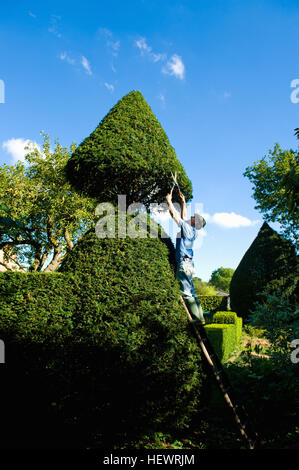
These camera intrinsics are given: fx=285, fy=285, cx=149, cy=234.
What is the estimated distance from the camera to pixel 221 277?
117m

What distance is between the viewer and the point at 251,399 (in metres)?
5.26

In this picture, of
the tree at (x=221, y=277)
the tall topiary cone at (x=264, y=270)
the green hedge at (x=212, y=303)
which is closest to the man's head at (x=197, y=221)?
the tall topiary cone at (x=264, y=270)

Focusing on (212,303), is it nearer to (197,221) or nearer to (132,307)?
(197,221)

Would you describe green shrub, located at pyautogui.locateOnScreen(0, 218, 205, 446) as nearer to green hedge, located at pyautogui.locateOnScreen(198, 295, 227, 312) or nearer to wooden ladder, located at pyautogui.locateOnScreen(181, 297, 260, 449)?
wooden ladder, located at pyautogui.locateOnScreen(181, 297, 260, 449)

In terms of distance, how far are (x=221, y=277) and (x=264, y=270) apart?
101m

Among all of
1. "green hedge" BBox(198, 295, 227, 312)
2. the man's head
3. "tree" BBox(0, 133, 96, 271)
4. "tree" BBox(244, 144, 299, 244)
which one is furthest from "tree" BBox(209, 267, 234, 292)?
the man's head

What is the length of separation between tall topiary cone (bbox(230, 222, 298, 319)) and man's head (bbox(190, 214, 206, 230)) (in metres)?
14.3

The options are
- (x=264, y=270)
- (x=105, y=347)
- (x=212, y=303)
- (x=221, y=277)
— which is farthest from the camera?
(x=221, y=277)

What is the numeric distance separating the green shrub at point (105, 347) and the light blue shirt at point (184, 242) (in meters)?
0.71

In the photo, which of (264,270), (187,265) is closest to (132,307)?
(187,265)

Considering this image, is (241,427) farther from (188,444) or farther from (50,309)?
(50,309)

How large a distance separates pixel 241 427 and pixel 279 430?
1037mm

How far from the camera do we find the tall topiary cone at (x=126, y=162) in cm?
535
